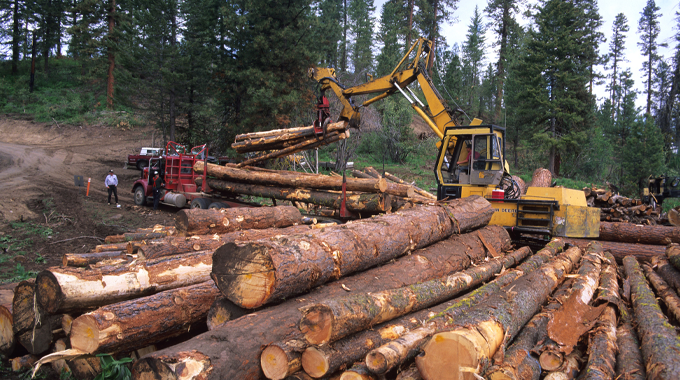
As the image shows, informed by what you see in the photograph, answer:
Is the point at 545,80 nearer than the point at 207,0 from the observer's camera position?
No

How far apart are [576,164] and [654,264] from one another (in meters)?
24.1

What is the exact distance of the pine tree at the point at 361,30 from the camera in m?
42.5

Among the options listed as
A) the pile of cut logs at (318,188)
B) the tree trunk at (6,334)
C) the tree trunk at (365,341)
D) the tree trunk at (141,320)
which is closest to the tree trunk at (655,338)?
the tree trunk at (365,341)

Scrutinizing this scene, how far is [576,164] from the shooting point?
91.8 ft

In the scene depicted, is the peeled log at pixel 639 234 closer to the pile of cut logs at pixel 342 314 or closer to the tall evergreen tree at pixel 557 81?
the pile of cut logs at pixel 342 314

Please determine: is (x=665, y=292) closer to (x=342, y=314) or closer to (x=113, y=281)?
(x=342, y=314)

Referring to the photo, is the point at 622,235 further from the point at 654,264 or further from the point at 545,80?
the point at 545,80

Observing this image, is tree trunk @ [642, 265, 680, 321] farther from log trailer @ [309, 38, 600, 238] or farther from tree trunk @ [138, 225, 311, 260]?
tree trunk @ [138, 225, 311, 260]

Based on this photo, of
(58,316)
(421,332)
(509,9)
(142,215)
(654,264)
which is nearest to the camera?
(421,332)

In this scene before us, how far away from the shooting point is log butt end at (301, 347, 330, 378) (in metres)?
2.78

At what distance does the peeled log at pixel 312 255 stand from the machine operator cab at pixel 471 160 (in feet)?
9.29

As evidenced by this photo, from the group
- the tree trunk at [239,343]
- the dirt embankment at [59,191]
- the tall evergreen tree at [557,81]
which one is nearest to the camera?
the tree trunk at [239,343]

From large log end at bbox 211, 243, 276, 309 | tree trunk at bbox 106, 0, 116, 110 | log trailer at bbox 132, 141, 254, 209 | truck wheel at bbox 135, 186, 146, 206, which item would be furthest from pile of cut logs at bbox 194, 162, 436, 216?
tree trunk at bbox 106, 0, 116, 110

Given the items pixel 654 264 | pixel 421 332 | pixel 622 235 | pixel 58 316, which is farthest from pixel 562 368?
pixel 622 235
